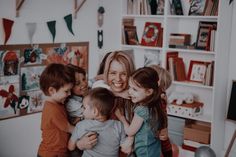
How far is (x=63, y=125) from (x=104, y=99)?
9.3 inches

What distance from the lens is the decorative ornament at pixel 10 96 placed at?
3245mm

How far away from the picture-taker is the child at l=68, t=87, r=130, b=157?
59.6 inches

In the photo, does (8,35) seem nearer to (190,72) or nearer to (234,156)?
(190,72)

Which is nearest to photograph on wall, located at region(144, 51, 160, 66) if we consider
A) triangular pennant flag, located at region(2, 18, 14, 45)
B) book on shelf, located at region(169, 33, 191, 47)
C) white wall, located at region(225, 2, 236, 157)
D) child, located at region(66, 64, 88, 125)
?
book on shelf, located at region(169, 33, 191, 47)

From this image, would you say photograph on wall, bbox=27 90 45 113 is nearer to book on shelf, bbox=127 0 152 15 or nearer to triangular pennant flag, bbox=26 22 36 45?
triangular pennant flag, bbox=26 22 36 45

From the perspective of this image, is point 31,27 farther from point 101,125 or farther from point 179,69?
point 101,125

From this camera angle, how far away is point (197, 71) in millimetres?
4055

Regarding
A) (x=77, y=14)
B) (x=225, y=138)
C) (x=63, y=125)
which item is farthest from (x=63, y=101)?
(x=225, y=138)

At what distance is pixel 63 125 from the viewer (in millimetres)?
1571

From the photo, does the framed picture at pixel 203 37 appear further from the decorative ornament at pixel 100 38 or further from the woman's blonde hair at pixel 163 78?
the woman's blonde hair at pixel 163 78

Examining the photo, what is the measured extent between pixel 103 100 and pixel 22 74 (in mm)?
2084

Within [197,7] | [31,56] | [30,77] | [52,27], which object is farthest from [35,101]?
[197,7]

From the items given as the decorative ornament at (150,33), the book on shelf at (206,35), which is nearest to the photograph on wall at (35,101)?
the decorative ornament at (150,33)

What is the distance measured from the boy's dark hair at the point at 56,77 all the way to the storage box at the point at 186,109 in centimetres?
254
